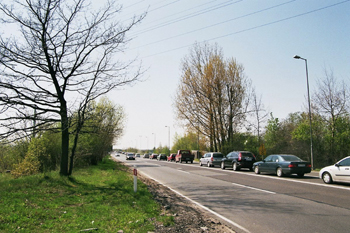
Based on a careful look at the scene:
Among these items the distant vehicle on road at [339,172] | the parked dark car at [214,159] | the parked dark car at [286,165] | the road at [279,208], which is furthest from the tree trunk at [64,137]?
the parked dark car at [214,159]

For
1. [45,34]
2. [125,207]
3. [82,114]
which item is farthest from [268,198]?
[45,34]

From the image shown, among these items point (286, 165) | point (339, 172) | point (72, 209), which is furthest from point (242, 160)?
point (72, 209)

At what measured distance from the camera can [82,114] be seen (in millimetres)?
13781

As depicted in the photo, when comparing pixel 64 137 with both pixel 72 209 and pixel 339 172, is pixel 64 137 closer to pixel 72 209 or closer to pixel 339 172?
pixel 72 209

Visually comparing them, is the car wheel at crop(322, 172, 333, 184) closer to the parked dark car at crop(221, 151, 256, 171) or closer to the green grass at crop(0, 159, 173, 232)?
the green grass at crop(0, 159, 173, 232)

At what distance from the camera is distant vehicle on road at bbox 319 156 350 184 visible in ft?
42.0

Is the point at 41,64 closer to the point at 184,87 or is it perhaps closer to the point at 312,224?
the point at 312,224

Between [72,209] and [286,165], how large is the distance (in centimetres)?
1348

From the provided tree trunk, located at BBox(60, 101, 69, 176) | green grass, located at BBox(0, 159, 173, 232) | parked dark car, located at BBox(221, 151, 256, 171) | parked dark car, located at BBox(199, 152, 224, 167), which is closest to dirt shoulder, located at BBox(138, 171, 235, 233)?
green grass, located at BBox(0, 159, 173, 232)

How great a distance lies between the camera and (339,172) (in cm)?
1315

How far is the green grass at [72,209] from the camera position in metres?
6.04

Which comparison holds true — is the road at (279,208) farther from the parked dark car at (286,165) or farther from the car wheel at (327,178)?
the parked dark car at (286,165)

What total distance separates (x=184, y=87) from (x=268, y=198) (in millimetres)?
31215

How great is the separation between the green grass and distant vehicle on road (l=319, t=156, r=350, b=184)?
357 inches
